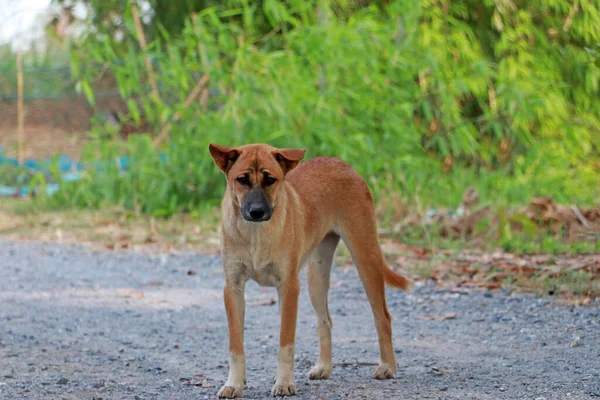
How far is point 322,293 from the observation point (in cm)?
447

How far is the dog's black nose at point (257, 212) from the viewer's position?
12.2ft

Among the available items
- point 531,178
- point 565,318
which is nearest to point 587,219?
point 531,178

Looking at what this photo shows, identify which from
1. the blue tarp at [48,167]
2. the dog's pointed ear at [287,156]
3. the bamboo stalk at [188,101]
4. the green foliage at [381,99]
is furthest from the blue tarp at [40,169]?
the dog's pointed ear at [287,156]

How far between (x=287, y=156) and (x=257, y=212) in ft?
1.13

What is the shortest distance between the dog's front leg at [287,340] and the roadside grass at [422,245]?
2562 mm

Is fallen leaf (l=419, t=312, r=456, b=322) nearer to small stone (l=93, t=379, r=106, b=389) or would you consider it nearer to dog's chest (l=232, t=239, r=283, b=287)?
dog's chest (l=232, t=239, r=283, b=287)

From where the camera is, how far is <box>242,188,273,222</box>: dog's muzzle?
12.2 ft

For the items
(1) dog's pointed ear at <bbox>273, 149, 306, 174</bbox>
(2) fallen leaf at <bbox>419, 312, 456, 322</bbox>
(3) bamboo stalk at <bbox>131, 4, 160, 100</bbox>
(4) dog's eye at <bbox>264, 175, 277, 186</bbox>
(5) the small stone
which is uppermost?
(3) bamboo stalk at <bbox>131, 4, 160, 100</bbox>

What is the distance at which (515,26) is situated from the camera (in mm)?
11156

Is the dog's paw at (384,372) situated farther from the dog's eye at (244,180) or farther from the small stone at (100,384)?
the small stone at (100,384)

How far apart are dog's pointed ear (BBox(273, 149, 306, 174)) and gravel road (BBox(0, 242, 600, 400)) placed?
3.30 feet

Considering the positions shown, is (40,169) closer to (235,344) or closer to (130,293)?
(130,293)

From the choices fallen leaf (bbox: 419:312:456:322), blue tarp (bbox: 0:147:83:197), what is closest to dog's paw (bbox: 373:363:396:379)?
fallen leaf (bbox: 419:312:456:322)

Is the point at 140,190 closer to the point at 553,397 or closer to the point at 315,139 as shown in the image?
the point at 315,139
